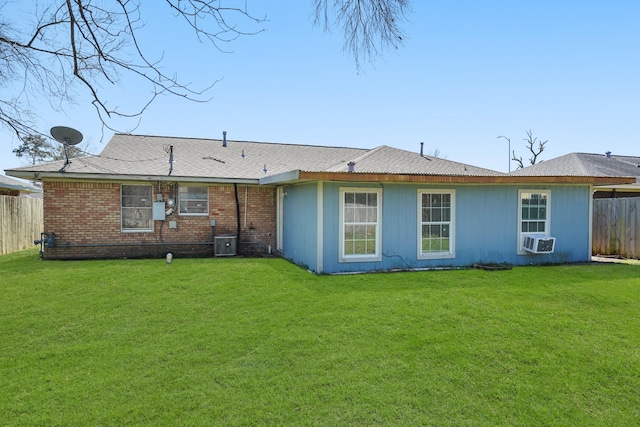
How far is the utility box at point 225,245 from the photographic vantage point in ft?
35.8

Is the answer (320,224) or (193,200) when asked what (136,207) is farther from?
(320,224)

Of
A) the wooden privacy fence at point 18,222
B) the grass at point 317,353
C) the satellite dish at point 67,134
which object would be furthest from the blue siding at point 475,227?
the wooden privacy fence at point 18,222

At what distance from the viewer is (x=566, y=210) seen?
9852 mm

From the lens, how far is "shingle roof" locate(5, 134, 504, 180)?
10141 mm

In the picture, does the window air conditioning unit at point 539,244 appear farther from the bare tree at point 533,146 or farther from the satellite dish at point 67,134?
the bare tree at point 533,146

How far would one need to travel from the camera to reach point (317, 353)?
13.8 ft

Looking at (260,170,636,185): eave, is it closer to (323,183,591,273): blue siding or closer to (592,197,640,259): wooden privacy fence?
(323,183,591,273): blue siding

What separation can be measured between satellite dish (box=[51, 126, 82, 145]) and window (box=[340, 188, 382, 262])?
6.59 meters

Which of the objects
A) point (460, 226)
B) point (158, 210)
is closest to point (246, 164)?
point (158, 210)

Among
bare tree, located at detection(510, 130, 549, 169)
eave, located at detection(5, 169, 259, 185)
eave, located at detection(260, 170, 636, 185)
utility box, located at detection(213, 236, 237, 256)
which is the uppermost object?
bare tree, located at detection(510, 130, 549, 169)

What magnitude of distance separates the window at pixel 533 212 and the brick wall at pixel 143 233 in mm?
6678

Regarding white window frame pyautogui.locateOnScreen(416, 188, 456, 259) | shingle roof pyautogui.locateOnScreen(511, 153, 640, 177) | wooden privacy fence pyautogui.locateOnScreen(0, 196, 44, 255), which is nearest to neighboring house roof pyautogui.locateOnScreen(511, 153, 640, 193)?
shingle roof pyautogui.locateOnScreen(511, 153, 640, 177)

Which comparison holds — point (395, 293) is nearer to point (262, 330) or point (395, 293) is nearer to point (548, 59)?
point (262, 330)

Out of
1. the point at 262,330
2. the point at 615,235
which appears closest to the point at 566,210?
the point at 615,235
